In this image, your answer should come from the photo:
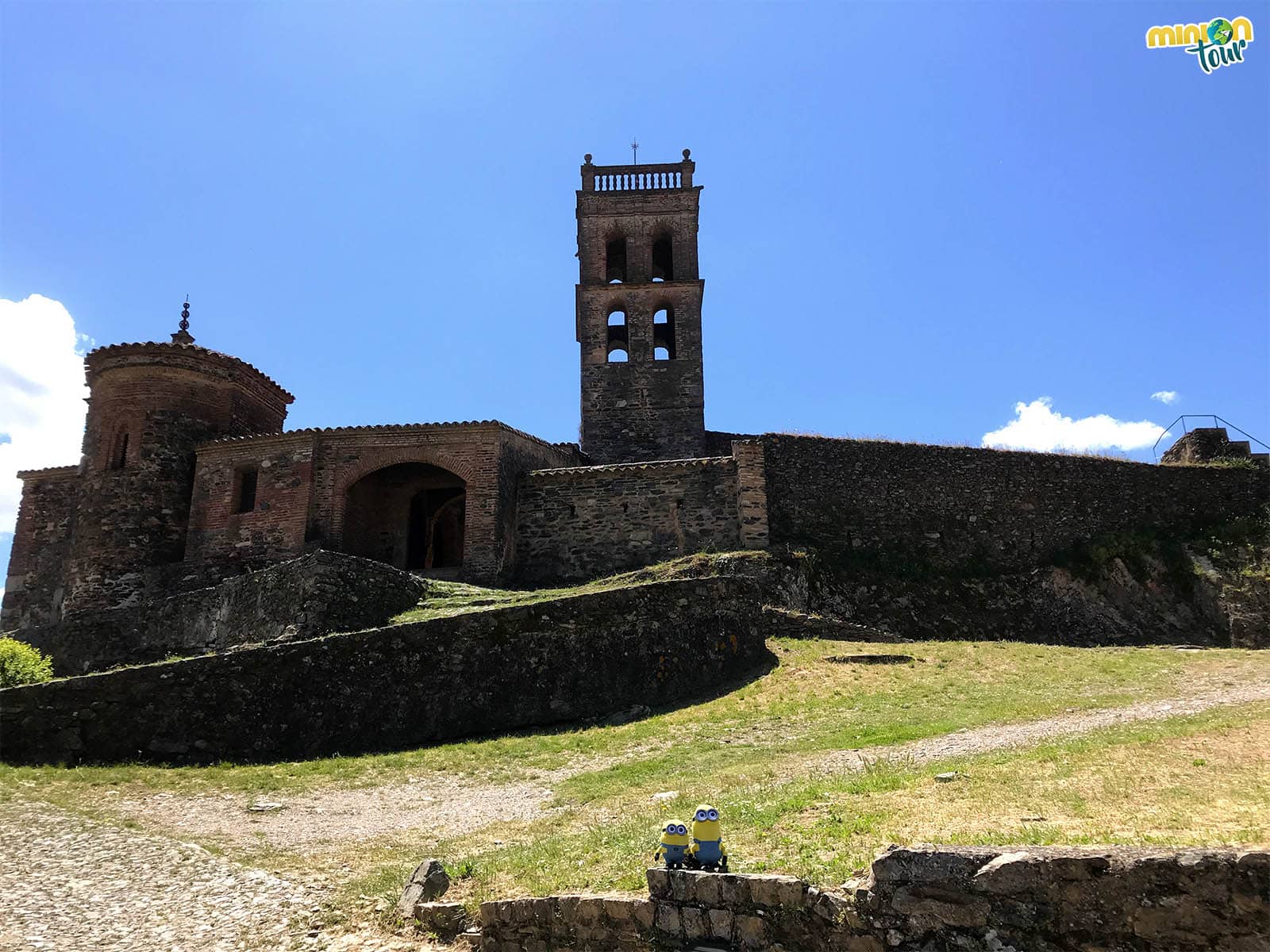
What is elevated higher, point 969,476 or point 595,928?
point 969,476

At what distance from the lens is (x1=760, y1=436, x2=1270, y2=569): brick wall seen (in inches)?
856

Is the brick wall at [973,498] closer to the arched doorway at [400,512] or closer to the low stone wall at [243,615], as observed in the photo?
the arched doorway at [400,512]

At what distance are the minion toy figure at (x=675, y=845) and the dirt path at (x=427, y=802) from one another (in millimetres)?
3181

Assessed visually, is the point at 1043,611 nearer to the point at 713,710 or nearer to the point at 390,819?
the point at 713,710

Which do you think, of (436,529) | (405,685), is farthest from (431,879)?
(436,529)

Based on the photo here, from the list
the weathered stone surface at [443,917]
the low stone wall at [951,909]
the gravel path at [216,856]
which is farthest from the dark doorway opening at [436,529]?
the low stone wall at [951,909]

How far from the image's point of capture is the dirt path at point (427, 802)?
794 cm

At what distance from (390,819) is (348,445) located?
14.1 m

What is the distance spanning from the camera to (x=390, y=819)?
833 cm

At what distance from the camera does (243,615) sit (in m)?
16.1

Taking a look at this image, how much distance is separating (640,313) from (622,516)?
13.0m

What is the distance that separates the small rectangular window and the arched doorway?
261cm

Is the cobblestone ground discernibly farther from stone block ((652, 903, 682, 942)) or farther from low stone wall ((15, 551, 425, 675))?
low stone wall ((15, 551, 425, 675))

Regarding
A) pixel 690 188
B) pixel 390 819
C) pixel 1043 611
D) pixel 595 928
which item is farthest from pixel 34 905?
pixel 690 188
